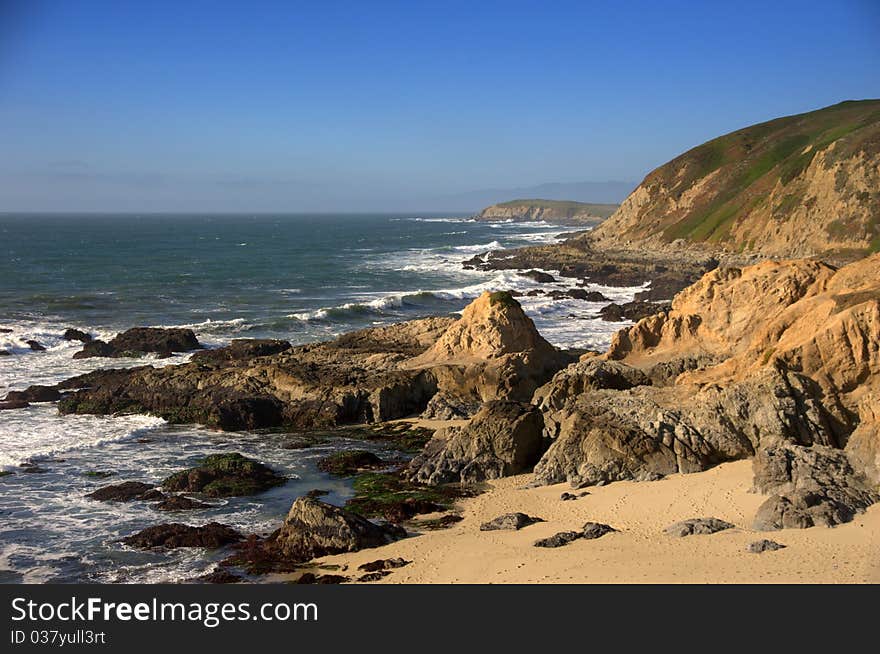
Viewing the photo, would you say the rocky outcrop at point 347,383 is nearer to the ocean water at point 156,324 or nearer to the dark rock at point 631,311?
the ocean water at point 156,324

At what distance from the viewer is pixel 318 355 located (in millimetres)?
31844

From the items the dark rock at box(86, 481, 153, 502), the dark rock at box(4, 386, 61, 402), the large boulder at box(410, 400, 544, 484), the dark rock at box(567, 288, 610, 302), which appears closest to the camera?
the dark rock at box(86, 481, 153, 502)

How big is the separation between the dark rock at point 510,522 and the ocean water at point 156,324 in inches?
177

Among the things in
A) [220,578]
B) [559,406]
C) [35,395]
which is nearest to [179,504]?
[220,578]

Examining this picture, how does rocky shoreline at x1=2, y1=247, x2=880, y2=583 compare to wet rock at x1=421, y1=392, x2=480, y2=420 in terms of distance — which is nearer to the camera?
rocky shoreline at x1=2, y1=247, x2=880, y2=583

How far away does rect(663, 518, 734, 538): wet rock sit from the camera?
14.6m

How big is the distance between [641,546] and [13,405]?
22.2 meters

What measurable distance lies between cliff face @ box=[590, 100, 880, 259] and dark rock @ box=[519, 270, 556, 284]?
63.0 feet

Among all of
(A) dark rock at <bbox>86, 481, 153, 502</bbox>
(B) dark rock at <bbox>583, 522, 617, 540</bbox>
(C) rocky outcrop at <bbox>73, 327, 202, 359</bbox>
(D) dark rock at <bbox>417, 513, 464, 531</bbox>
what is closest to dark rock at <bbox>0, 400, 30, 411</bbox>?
(C) rocky outcrop at <bbox>73, 327, 202, 359</bbox>

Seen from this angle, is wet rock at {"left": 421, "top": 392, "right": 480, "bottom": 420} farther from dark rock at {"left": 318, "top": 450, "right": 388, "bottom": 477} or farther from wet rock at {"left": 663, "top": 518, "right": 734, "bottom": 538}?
wet rock at {"left": 663, "top": 518, "right": 734, "bottom": 538}

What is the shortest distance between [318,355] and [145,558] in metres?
16.7

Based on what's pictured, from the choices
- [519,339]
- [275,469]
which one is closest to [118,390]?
[275,469]

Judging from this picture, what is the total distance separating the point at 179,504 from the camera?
60.4 feet

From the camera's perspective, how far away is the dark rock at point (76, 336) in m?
41.9
